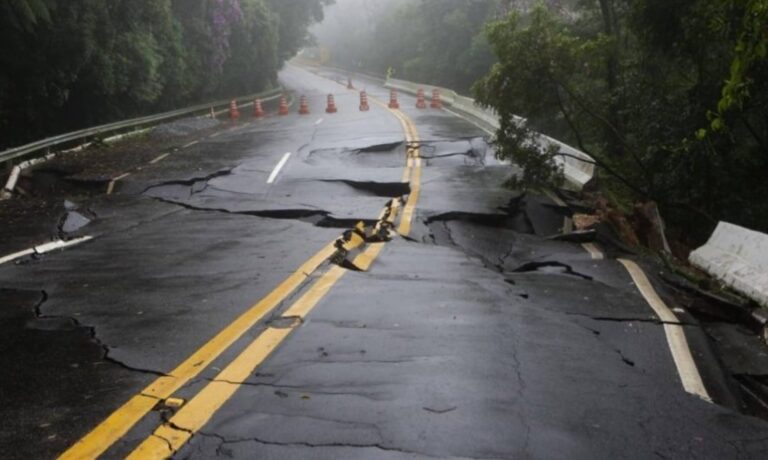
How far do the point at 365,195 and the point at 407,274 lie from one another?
492 centimetres

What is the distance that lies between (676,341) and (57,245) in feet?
22.7

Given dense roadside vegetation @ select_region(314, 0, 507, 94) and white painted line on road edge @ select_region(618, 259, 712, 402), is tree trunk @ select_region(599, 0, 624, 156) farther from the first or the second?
dense roadside vegetation @ select_region(314, 0, 507, 94)

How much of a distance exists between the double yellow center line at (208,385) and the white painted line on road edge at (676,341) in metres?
2.77

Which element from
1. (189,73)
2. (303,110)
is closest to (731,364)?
(303,110)

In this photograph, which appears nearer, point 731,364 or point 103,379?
point 103,379

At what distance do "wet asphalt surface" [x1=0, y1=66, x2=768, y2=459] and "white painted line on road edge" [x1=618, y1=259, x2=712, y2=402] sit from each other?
0.27 ft

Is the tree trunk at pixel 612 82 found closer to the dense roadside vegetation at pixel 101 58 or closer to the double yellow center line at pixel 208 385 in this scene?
the double yellow center line at pixel 208 385

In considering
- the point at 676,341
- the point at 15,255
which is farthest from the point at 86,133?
the point at 676,341

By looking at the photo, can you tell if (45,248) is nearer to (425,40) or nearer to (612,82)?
(612,82)

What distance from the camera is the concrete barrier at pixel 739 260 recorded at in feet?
23.1

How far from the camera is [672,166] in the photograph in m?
12.9

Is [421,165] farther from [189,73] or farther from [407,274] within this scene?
[189,73]

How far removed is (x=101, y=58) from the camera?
1939 centimetres

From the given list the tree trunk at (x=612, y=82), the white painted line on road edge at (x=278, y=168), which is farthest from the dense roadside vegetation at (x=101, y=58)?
the tree trunk at (x=612, y=82)
